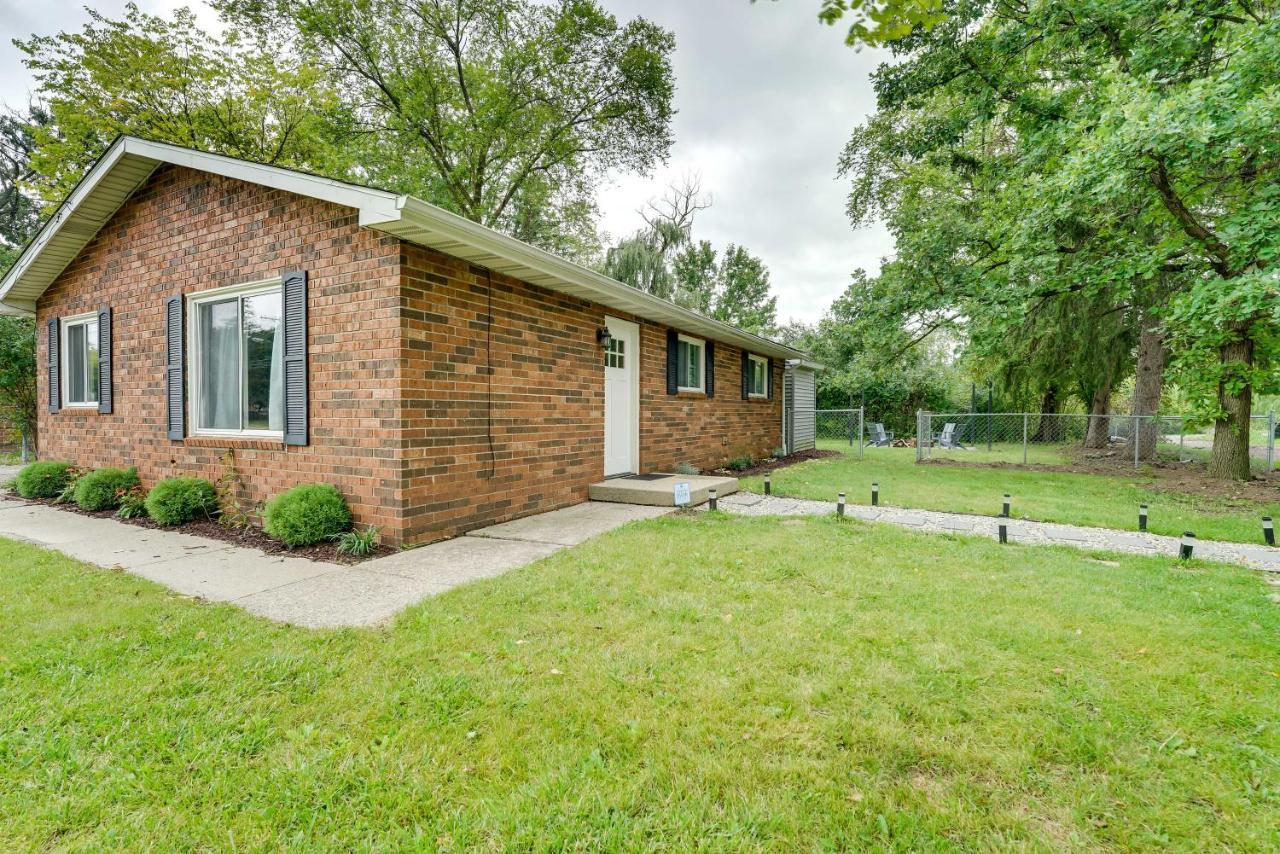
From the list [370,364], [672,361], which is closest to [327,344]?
[370,364]

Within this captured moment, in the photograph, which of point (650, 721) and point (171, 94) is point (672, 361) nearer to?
point (650, 721)

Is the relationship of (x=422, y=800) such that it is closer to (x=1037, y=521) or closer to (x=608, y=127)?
(x=1037, y=521)

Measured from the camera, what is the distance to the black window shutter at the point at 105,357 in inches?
274

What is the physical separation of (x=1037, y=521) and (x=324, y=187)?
7.89 meters

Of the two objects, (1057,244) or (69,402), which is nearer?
(69,402)

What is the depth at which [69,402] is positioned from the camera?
25.6ft

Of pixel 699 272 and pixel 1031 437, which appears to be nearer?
pixel 1031 437

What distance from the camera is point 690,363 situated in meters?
9.78

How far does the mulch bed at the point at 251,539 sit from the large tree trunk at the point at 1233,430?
1213 cm

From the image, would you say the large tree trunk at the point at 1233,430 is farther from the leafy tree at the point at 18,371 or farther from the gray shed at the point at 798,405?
the leafy tree at the point at 18,371

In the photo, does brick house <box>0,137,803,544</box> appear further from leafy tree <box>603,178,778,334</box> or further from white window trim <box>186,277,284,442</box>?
leafy tree <box>603,178,778,334</box>

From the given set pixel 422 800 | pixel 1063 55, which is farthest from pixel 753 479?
pixel 1063 55

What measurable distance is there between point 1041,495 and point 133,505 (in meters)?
11.8

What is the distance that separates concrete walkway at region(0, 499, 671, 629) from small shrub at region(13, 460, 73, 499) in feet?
4.21
